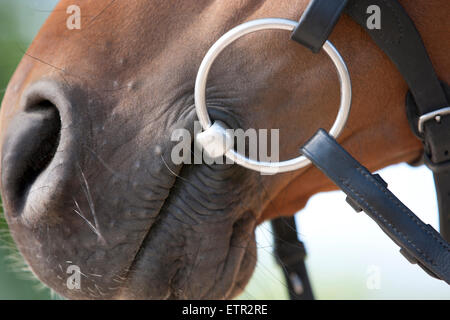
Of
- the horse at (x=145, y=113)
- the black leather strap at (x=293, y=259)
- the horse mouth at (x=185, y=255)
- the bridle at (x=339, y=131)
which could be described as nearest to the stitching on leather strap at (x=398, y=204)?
the bridle at (x=339, y=131)

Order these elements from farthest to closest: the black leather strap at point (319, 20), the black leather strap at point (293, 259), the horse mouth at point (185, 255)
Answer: the black leather strap at point (293, 259)
the horse mouth at point (185, 255)
the black leather strap at point (319, 20)

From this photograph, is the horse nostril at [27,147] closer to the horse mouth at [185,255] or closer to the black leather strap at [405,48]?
the horse mouth at [185,255]

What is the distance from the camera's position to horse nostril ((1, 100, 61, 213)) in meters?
0.84

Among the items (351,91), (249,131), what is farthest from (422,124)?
(249,131)

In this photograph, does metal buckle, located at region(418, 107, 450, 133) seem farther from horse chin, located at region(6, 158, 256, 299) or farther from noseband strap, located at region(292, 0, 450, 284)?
horse chin, located at region(6, 158, 256, 299)

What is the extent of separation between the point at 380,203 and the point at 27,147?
23.2 inches

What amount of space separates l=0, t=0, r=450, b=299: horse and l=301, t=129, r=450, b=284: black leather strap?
0.09m

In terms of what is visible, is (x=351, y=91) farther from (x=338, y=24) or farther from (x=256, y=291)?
(x=256, y=291)

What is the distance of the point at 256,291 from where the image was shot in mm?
1072

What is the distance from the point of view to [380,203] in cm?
79

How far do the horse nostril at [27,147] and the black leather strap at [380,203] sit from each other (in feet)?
1.41

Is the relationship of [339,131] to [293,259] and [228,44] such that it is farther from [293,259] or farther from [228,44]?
[293,259]

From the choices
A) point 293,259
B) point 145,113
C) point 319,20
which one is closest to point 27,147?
point 145,113

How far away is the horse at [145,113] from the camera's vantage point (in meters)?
0.83
